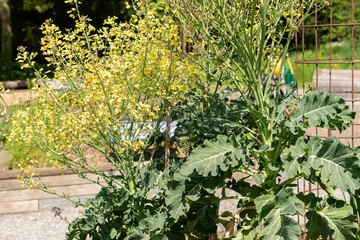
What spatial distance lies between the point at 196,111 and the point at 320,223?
1.08m

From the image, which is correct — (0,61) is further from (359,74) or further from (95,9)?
(359,74)

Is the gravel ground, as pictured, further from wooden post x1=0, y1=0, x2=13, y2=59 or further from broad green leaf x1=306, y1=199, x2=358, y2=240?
wooden post x1=0, y1=0, x2=13, y2=59

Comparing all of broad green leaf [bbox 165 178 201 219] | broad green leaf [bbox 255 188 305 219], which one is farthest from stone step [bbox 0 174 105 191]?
broad green leaf [bbox 255 188 305 219]

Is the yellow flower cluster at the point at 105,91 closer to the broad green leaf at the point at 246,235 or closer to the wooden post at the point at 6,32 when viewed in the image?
the broad green leaf at the point at 246,235

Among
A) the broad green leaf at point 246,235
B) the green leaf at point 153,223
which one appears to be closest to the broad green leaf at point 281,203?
the broad green leaf at point 246,235

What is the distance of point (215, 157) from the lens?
262 cm

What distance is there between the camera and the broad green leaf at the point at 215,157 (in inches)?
101

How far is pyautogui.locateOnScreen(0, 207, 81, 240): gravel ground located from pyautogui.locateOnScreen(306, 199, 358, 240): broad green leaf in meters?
2.35

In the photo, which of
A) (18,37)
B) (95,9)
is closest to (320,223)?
(95,9)

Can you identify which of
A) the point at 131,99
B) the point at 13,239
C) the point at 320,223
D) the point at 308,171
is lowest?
the point at 13,239

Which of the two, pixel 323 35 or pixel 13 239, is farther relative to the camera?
pixel 323 35

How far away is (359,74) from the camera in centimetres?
830

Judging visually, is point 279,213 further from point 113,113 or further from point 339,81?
point 339,81

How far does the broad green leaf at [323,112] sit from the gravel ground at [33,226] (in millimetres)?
2348
